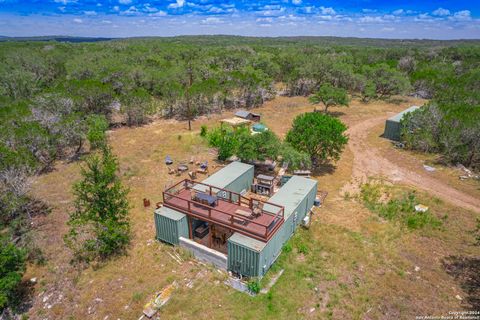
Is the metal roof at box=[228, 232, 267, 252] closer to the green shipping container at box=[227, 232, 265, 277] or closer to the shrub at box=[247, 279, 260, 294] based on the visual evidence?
the green shipping container at box=[227, 232, 265, 277]

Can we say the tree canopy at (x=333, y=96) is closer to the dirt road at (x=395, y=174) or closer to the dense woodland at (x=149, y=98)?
the dense woodland at (x=149, y=98)

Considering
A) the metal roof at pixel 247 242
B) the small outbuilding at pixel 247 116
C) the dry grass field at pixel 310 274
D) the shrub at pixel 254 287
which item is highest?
the metal roof at pixel 247 242

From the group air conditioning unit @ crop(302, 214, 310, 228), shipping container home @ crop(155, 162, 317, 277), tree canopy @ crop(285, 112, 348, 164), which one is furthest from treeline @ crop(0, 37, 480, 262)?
air conditioning unit @ crop(302, 214, 310, 228)

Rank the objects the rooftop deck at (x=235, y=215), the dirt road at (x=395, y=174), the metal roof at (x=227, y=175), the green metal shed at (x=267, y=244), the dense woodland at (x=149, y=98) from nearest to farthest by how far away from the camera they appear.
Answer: the green metal shed at (x=267, y=244), the rooftop deck at (x=235, y=215), the metal roof at (x=227, y=175), the dense woodland at (x=149, y=98), the dirt road at (x=395, y=174)

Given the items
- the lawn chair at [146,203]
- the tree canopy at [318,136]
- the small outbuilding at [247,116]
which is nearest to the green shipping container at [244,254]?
the lawn chair at [146,203]

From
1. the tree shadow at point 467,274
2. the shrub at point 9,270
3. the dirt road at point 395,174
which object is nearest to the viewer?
the shrub at point 9,270

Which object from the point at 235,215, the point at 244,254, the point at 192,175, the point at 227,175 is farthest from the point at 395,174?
the point at 244,254
